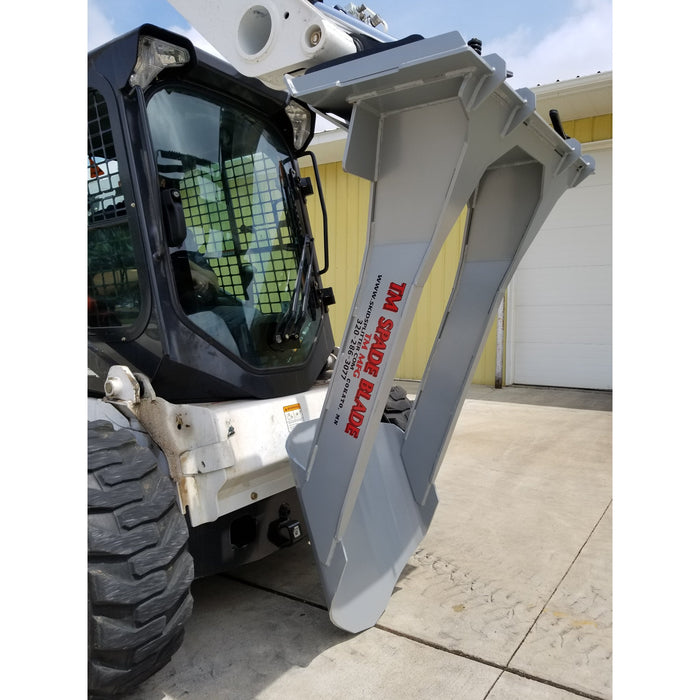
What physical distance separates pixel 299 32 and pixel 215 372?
1333mm

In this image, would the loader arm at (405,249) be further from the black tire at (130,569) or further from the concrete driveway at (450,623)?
the black tire at (130,569)

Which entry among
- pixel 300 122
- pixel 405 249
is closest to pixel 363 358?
pixel 405 249

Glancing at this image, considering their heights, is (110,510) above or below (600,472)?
above

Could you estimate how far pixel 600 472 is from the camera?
16.8 ft

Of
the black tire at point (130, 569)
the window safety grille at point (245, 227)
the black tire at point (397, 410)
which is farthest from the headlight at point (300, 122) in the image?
the black tire at point (130, 569)

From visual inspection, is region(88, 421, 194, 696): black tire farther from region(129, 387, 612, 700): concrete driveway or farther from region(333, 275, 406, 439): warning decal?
region(333, 275, 406, 439): warning decal

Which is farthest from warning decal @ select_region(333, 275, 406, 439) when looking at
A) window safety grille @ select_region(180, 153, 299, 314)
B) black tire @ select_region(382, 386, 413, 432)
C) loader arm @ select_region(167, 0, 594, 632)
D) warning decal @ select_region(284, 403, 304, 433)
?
black tire @ select_region(382, 386, 413, 432)

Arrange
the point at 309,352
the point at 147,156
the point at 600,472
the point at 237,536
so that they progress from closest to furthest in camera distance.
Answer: the point at 147,156 → the point at 237,536 → the point at 309,352 → the point at 600,472

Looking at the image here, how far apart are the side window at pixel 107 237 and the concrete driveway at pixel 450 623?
139 centimetres

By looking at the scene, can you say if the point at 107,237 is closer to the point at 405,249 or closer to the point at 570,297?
the point at 405,249

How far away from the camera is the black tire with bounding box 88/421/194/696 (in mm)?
2012

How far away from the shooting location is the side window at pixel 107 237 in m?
2.72

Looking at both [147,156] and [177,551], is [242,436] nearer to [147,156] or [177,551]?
[177,551]

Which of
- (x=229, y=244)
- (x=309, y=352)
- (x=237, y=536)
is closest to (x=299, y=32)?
(x=229, y=244)
